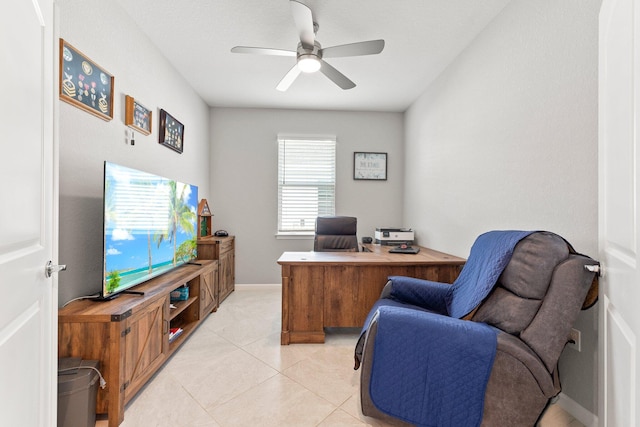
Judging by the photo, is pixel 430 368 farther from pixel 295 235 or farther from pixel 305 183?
pixel 305 183

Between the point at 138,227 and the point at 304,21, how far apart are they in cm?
177

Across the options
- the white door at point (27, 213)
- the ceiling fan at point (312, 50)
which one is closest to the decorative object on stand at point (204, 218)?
the ceiling fan at point (312, 50)

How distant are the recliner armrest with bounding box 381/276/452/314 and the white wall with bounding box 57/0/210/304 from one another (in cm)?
201

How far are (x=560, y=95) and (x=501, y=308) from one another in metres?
1.26

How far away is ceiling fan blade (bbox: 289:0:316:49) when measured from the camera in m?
1.67

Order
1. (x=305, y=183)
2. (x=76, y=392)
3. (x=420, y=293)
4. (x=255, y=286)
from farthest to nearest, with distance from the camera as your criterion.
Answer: (x=305, y=183) → (x=255, y=286) → (x=420, y=293) → (x=76, y=392)

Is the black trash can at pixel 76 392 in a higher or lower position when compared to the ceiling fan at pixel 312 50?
lower

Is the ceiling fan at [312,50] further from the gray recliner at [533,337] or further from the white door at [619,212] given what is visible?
the gray recliner at [533,337]

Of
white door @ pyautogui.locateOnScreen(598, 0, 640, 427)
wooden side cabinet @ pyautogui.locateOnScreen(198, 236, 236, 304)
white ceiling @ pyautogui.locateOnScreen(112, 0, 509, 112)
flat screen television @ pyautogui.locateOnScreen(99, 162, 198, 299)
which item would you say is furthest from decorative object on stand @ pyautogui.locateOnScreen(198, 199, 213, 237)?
white door @ pyautogui.locateOnScreen(598, 0, 640, 427)

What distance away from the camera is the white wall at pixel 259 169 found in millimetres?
4070

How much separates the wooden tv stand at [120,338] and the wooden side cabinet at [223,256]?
3.67 ft

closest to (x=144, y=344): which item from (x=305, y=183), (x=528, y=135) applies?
(x=528, y=135)

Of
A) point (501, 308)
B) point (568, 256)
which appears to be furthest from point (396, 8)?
point (501, 308)

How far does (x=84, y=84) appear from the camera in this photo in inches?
66.5
